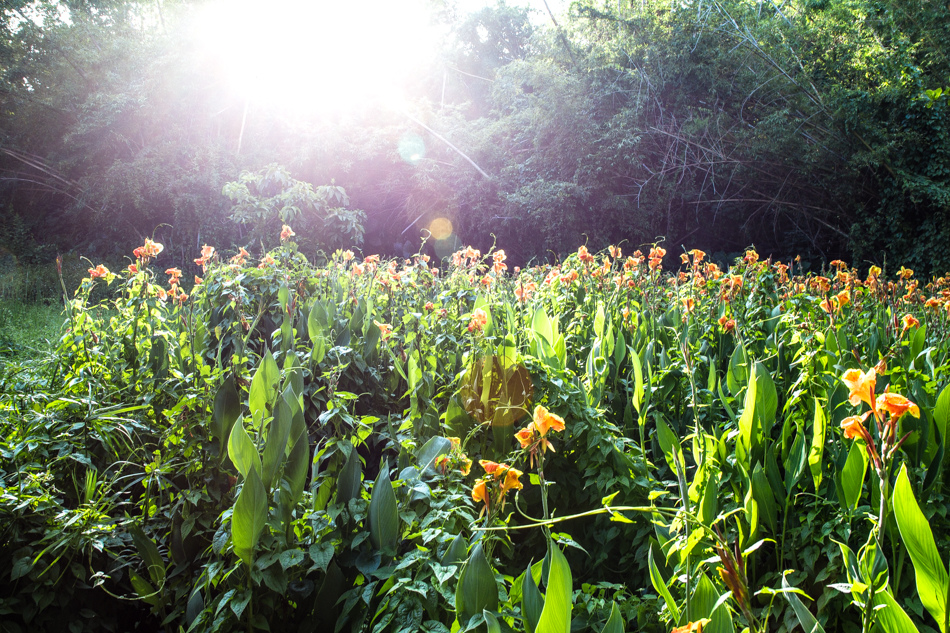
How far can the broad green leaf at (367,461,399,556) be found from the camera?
1.10m

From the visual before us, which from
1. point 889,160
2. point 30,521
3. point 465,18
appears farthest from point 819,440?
point 465,18

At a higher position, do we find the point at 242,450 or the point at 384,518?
the point at 242,450

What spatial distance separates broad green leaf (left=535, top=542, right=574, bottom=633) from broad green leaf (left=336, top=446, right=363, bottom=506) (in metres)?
0.61

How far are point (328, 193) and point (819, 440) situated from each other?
7.67 m

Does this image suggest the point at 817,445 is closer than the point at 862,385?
No

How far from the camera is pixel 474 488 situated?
0.87 meters

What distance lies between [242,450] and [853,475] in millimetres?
1225

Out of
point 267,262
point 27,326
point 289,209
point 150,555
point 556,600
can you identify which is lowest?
point 27,326

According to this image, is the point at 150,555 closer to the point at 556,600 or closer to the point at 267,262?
the point at 556,600

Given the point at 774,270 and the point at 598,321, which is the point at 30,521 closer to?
the point at 598,321

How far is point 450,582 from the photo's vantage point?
0.94 m

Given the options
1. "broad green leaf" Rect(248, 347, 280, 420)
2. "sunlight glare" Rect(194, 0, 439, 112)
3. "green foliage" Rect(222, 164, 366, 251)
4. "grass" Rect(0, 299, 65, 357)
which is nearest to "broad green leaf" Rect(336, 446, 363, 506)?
"broad green leaf" Rect(248, 347, 280, 420)

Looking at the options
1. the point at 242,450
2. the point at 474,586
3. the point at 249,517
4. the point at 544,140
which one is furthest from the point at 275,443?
the point at 544,140

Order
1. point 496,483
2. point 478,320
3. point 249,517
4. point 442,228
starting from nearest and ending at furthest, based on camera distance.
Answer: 1. point 496,483
2. point 249,517
3. point 478,320
4. point 442,228
